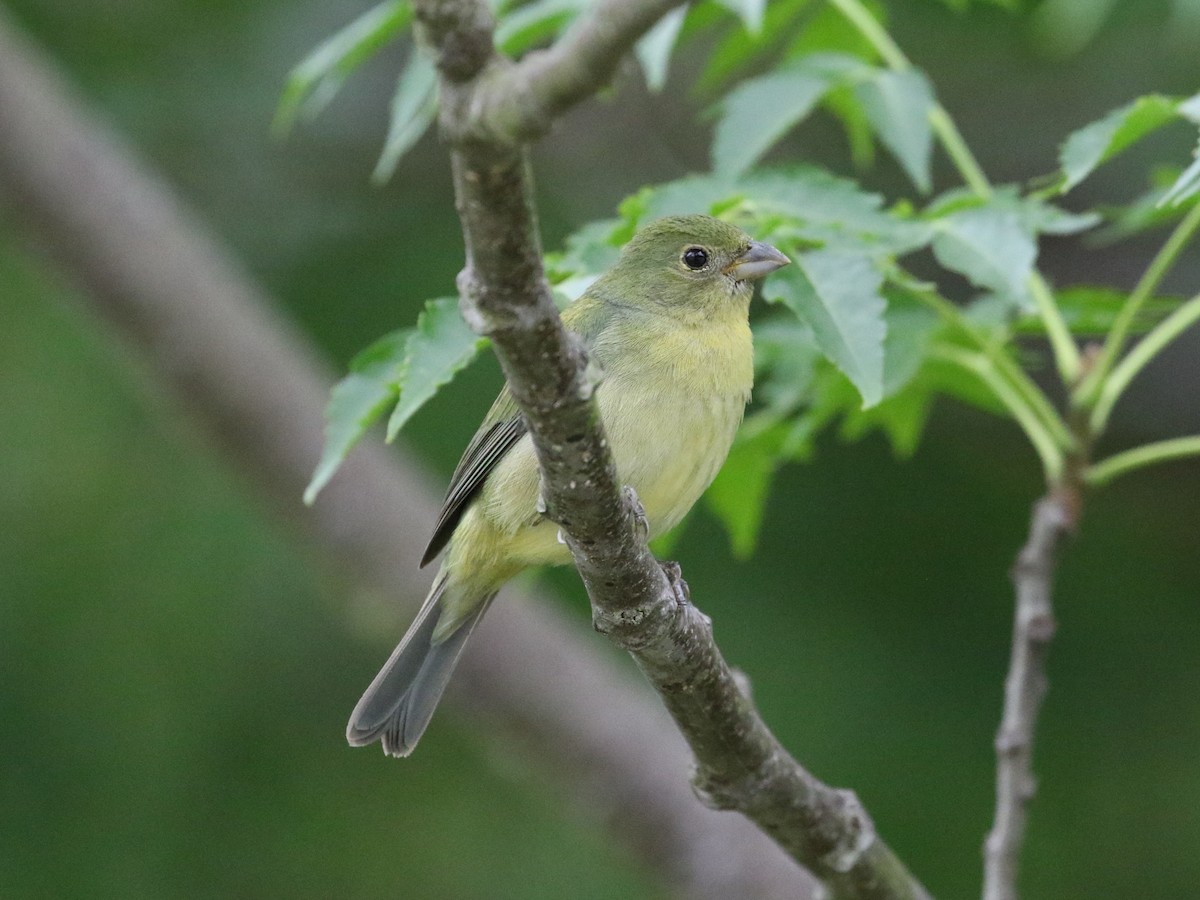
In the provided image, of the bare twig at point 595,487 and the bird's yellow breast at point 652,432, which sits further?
the bird's yellow breast at point 652,432

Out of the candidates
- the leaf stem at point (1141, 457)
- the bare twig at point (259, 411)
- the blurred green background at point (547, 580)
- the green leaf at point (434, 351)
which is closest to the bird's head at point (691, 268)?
the leaf stem at point (1141, 457)

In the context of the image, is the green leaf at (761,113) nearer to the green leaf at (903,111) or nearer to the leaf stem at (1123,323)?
the green leaf at (903,111)

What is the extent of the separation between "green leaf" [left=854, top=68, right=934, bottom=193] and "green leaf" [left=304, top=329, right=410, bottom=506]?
3.46ft

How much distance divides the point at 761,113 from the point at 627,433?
0.69 m

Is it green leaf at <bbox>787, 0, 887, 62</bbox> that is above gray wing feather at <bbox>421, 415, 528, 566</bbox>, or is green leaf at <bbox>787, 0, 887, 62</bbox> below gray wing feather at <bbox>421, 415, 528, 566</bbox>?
above

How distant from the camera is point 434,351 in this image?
8.55 feet

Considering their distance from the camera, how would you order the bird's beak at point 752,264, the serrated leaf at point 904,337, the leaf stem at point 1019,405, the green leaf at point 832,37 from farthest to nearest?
the green leaf at point 832,37 < the bird's beak at point 752,264 < the leaf stem at point 1019,405 < the serrated leaf at point 904,337

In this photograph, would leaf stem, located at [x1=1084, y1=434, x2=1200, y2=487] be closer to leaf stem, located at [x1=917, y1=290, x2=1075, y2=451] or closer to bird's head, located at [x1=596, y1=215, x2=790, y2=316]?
leaf stem, located at [x1=917, y1=290, x2=1075, y2=451]

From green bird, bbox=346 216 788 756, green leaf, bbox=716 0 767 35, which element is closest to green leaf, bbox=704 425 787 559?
green bird, bbox=346 216 788 756

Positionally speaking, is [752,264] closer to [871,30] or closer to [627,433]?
[871,30]

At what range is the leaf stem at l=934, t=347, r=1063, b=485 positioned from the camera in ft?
10.4

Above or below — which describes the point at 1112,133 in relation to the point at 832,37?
below

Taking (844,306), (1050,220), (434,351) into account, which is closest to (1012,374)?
(1050,220)

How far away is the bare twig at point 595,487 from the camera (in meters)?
1.39
